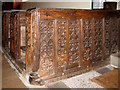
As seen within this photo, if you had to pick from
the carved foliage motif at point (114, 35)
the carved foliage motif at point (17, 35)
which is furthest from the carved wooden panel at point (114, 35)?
the carved foliage motif at point (17, 35)

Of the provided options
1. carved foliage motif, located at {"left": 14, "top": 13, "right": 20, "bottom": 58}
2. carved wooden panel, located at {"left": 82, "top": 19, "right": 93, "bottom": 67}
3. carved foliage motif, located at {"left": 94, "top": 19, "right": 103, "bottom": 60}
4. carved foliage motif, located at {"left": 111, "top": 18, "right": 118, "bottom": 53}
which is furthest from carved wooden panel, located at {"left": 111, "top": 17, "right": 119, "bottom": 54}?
carved foliage motif, located at {"left": 14, "top": 13, "right": 20, "bottom": 58}

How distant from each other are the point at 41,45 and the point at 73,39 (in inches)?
18.2

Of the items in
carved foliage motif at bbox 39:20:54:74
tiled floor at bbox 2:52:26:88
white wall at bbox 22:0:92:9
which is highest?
white wall at bbox 22:0:92:9

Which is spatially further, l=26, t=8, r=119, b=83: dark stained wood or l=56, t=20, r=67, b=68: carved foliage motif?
l=56, t=20, r=67, b=68: carved foliage motif

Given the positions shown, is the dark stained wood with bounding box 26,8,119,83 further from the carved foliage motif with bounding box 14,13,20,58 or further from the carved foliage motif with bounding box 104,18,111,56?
the carved foliage motif with bounding box 14,13,20,58

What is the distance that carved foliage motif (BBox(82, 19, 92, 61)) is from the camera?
5.98 ft

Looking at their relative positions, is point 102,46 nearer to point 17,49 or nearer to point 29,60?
point 29,60

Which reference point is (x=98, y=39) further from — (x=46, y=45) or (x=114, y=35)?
(x=46, y=45)

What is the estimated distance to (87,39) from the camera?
6.12ft

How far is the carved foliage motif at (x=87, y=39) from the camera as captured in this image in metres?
1.82

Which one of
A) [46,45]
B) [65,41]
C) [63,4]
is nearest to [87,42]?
[65,41]

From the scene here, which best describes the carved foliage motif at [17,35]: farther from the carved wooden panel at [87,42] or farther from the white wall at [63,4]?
the white wall at [63,4]

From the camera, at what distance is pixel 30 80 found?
4.96 feet

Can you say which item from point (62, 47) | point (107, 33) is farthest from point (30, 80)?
point (107, 33)
